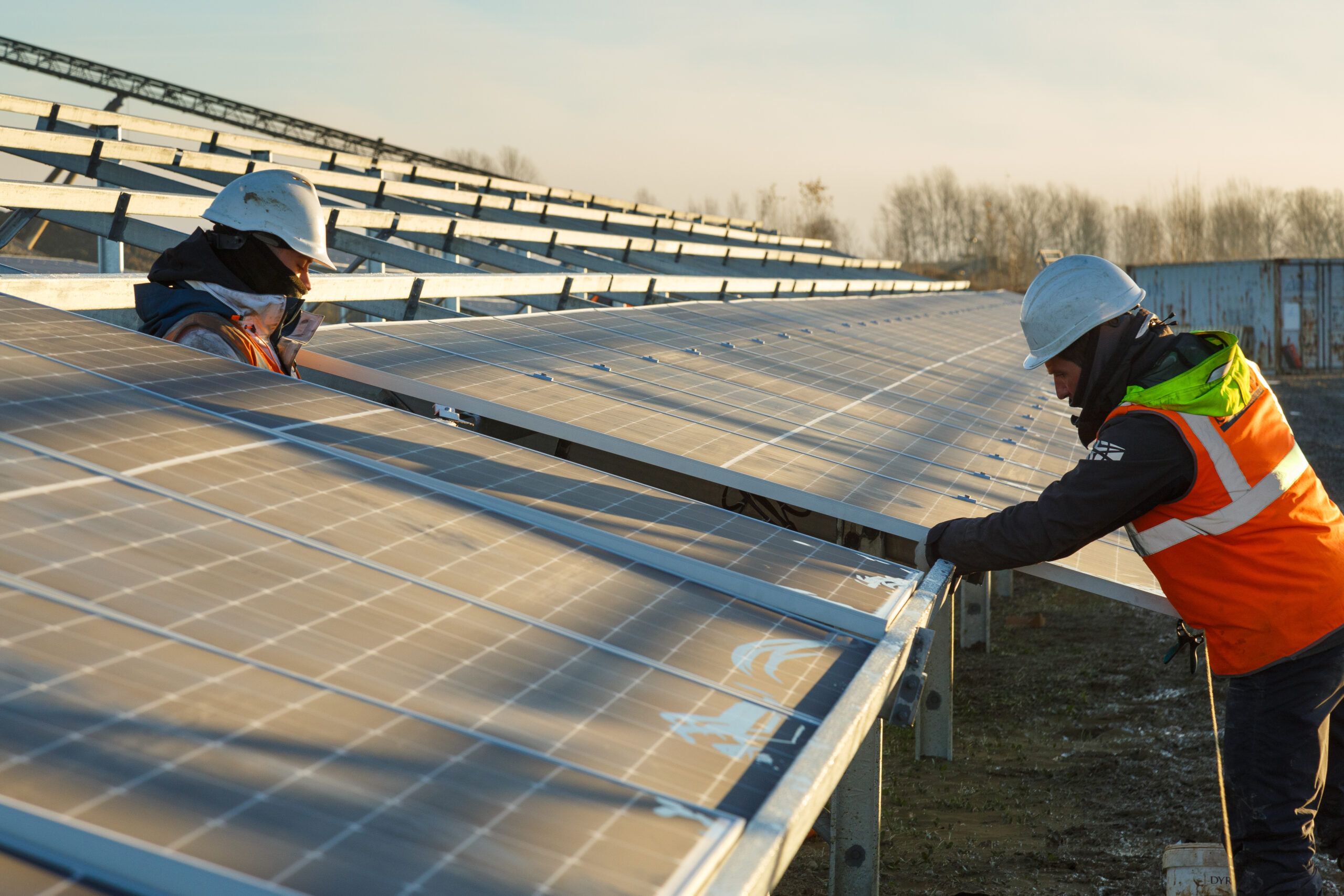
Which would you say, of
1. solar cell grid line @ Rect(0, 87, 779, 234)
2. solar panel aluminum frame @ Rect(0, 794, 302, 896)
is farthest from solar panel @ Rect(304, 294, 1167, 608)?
solar cell grid line @ Rect(0, 87, 779, 234)

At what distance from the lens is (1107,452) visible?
13.1ft

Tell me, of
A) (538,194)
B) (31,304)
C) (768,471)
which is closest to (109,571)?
(31,304)

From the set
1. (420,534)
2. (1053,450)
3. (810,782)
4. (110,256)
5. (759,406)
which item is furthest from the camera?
(1053,450)

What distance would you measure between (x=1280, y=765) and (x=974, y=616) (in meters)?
7.76

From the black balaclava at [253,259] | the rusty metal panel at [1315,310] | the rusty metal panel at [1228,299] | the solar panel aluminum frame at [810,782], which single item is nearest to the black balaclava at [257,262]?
the black balaclava at [253,259]

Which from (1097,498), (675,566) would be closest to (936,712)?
(1097,498)

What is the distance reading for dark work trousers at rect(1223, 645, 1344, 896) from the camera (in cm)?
403

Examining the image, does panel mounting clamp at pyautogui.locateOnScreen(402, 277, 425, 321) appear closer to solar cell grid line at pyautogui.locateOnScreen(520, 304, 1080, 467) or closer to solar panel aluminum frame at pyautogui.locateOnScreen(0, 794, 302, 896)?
solar cell grid line at pyautogui.locateOnScreen(520, 304, 1080, 467)

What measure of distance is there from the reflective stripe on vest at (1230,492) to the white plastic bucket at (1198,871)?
196 cm

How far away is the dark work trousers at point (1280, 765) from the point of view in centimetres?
403

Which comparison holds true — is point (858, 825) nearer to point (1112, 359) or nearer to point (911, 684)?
point (911, 684)

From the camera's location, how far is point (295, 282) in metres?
4.64

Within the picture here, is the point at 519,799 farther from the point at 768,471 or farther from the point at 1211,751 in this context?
the point at 1211,751

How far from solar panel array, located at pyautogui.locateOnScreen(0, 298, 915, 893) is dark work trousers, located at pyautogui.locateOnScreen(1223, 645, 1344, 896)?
1696 millimetres
